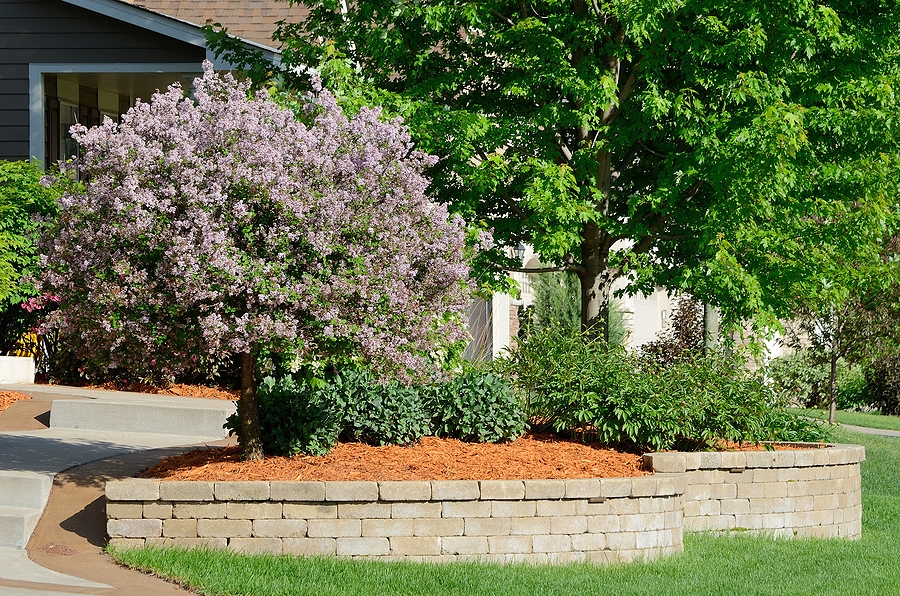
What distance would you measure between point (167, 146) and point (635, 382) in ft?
15.2

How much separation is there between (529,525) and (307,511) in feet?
5.14

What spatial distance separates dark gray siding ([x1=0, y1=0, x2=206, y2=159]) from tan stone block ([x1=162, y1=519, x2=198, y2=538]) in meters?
10.1

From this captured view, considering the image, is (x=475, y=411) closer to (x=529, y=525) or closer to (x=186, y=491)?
(x=529, y=525)

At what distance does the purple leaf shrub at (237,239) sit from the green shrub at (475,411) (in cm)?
182

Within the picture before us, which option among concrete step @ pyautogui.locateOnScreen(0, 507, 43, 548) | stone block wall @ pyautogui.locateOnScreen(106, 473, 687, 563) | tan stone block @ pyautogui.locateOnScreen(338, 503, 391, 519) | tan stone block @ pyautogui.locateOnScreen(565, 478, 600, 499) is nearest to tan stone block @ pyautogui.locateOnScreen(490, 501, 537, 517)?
stone block wall @ pyautogui.locateOnScreen(106, 473, 687, 563)

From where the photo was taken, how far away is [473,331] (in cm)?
1920

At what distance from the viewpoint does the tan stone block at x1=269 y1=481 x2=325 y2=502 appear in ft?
23.3

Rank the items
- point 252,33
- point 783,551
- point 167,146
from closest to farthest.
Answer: point 167,146 < point 783,551 < point 252,33

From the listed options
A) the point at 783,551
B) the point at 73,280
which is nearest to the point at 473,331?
the point at 783,551

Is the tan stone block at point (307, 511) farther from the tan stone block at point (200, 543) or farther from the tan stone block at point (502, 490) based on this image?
the tan stone block at point (502, 490)

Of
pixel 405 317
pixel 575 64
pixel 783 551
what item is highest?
pixel 575 64

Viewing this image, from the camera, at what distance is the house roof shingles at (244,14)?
55.6ft

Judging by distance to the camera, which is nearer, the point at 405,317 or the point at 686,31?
the point at 405,317

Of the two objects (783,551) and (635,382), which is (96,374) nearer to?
(635,382)
